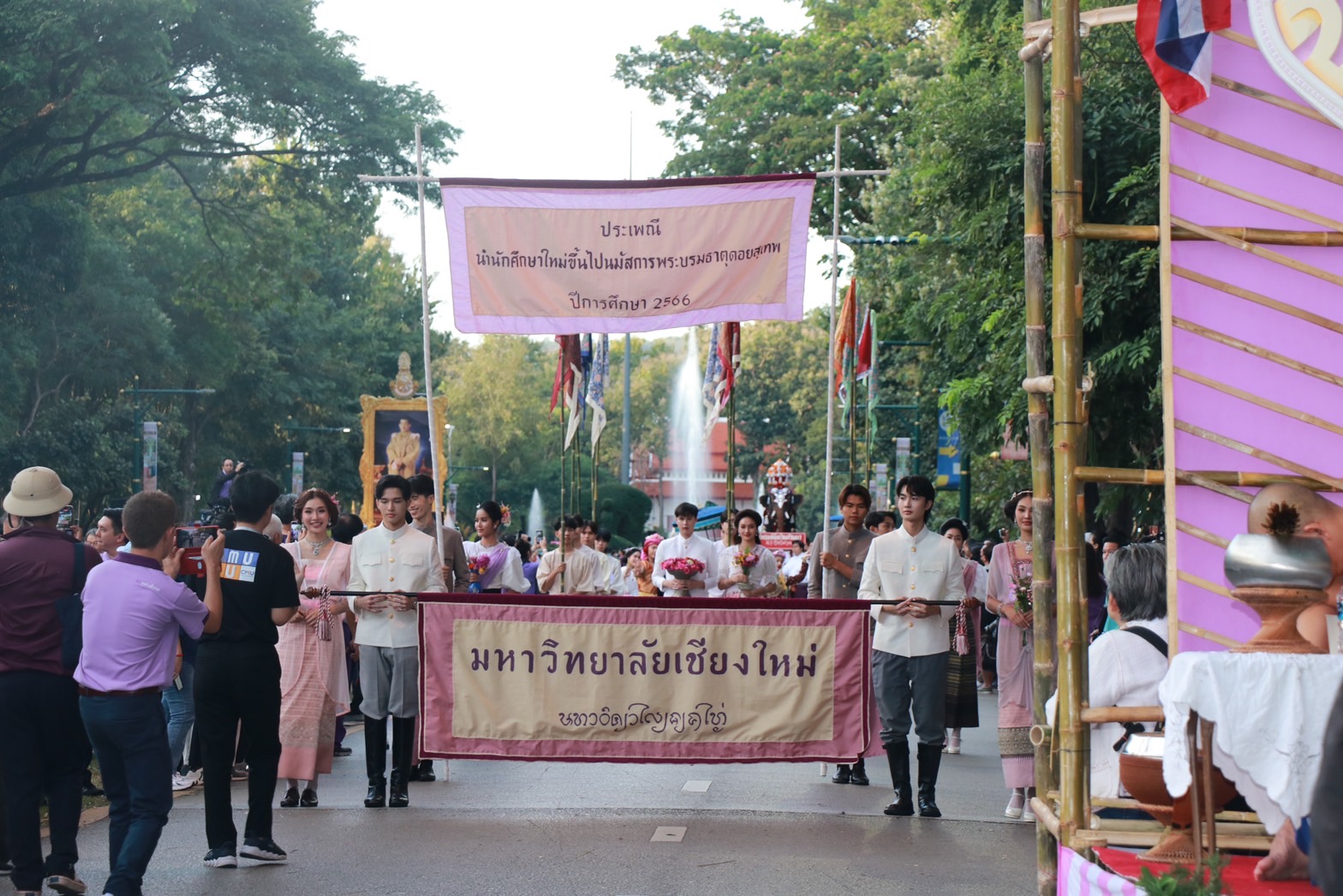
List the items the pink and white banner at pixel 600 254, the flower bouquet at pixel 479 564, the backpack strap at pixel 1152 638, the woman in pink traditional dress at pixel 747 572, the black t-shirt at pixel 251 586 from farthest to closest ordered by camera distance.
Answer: the flower bouquet at pixel 479 564 → the woman in pink traditional dress at pixel 747 572 → the pink and white banner at pixel 600 254 → the black t-shirt at pixel 251 586 → the backpack strap at pixel 1152 638

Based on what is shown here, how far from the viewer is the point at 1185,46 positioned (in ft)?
18.4

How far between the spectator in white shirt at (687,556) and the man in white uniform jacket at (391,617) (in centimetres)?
302

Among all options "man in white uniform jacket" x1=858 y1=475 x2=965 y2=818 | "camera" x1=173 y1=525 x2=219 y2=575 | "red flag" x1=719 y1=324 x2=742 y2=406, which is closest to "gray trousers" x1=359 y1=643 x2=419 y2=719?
"camera" x1=173 y1=525 x2=219 y2=575

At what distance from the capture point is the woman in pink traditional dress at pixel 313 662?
1056 cm

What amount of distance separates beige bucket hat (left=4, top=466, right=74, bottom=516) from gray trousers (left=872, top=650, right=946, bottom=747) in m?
4.99

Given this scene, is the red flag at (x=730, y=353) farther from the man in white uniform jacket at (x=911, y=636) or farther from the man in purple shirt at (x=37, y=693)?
the man in purple shirt at (x=37, y=693)

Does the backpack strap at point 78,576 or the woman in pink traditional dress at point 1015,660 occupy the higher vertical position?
the backpack strap at point 78,576

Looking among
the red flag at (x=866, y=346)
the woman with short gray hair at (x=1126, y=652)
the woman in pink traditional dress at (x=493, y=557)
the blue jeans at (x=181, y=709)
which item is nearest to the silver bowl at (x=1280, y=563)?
the woman with short gray hair at (x=1126, y=652)

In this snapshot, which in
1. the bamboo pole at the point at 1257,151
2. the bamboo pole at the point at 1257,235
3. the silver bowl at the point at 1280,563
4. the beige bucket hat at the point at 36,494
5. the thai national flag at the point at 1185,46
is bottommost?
the silver bowl at the point at 1280,563

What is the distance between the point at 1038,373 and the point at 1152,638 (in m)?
1.18

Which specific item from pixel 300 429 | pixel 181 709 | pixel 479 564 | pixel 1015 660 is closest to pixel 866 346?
pixel 479 564

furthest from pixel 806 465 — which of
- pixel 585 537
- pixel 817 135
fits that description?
pixel 585 537

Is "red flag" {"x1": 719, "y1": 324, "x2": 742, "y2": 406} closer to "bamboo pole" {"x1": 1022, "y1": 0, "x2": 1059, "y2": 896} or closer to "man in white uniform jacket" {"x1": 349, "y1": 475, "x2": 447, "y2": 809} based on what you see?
"man in white uniform jacket" {"x1": 349, "y1": 475, "x2": 447, "y2": 809}

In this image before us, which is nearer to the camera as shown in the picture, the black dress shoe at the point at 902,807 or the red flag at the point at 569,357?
the black dress shoe at the point at 902,807
